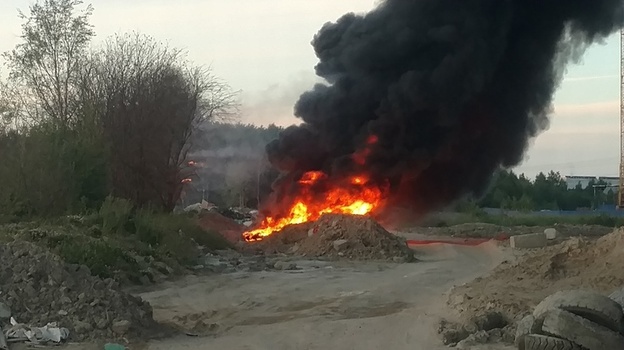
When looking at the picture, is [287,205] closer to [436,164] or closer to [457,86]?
[436,164]

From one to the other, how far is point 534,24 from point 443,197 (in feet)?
27.5

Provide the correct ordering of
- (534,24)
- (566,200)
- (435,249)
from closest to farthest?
Result: (435,249)
(534,24)
(566,200)

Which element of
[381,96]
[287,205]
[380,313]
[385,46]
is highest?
[385,46]

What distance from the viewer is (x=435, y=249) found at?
32531 mm

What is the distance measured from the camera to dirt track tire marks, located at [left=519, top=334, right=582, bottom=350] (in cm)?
1037

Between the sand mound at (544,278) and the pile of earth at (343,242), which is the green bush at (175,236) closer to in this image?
the pile of earth at (343,242)

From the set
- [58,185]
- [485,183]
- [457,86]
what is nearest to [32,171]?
[58,185]

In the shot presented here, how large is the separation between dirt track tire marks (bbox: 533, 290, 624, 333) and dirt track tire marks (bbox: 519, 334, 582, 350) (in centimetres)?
32

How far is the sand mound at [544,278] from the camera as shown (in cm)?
1452

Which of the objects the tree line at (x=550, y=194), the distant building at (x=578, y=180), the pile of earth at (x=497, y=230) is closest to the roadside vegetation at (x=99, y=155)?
the pile of earth at (x=497, y=230)

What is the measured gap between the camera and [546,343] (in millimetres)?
10492

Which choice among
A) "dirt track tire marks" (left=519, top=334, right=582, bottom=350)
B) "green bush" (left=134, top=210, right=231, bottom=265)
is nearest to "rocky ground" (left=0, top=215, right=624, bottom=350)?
"green bush" (left=134, top=210, right=231, bottom=265)

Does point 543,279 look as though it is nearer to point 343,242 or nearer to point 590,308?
point 590,308

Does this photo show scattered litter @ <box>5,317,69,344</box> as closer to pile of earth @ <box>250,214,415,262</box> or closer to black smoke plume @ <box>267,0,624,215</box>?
pile of earth @ <box>250,214,415,262</box>
